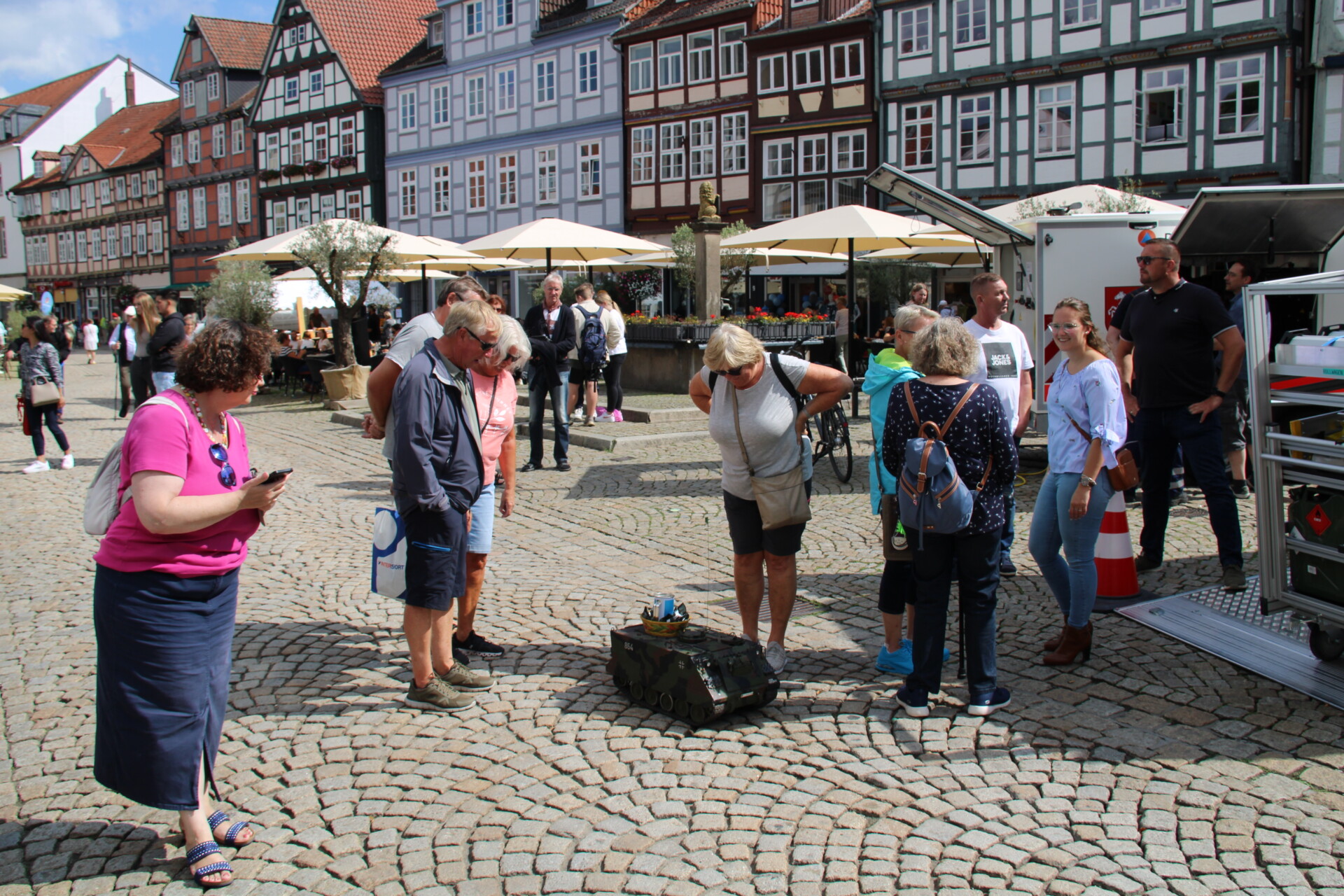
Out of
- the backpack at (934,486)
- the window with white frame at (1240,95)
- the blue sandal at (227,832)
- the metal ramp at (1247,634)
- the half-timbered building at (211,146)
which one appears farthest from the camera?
the half-timbered building at (211,146)

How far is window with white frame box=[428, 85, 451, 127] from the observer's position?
42.1 m

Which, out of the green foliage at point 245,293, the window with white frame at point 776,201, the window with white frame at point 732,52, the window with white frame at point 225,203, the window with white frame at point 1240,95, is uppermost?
the window with white frame at point 732,52

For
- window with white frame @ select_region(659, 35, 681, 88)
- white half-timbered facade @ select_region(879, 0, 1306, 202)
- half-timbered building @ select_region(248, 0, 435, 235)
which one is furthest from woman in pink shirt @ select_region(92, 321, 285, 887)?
half-timbered building @ select_region(248, 0, 435, 235)

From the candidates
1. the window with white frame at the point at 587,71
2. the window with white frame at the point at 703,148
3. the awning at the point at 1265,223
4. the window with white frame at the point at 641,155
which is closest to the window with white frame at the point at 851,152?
the window with white frame at the point at 703,148

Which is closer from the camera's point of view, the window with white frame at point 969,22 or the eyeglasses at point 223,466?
the eyeglasses at point 223,466

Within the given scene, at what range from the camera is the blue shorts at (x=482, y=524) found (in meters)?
5.07

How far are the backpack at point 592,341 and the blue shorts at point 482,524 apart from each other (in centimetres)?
717

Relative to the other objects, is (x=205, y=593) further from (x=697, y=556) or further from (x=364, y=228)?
(x=364, y=228)

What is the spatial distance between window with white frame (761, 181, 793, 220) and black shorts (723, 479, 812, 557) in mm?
27802

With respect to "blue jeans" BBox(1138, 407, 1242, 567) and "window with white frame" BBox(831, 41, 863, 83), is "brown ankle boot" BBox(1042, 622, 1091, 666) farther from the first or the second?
"window with white frame" BBox(831, 41, 863, 83)

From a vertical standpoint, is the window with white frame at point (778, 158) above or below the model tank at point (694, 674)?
above

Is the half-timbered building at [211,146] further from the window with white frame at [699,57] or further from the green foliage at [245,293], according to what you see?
the window with white frame at [699,57]

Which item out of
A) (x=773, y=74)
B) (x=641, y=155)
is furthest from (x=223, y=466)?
(x=641, y=155)

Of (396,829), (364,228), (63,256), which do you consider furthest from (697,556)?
(63,256)
